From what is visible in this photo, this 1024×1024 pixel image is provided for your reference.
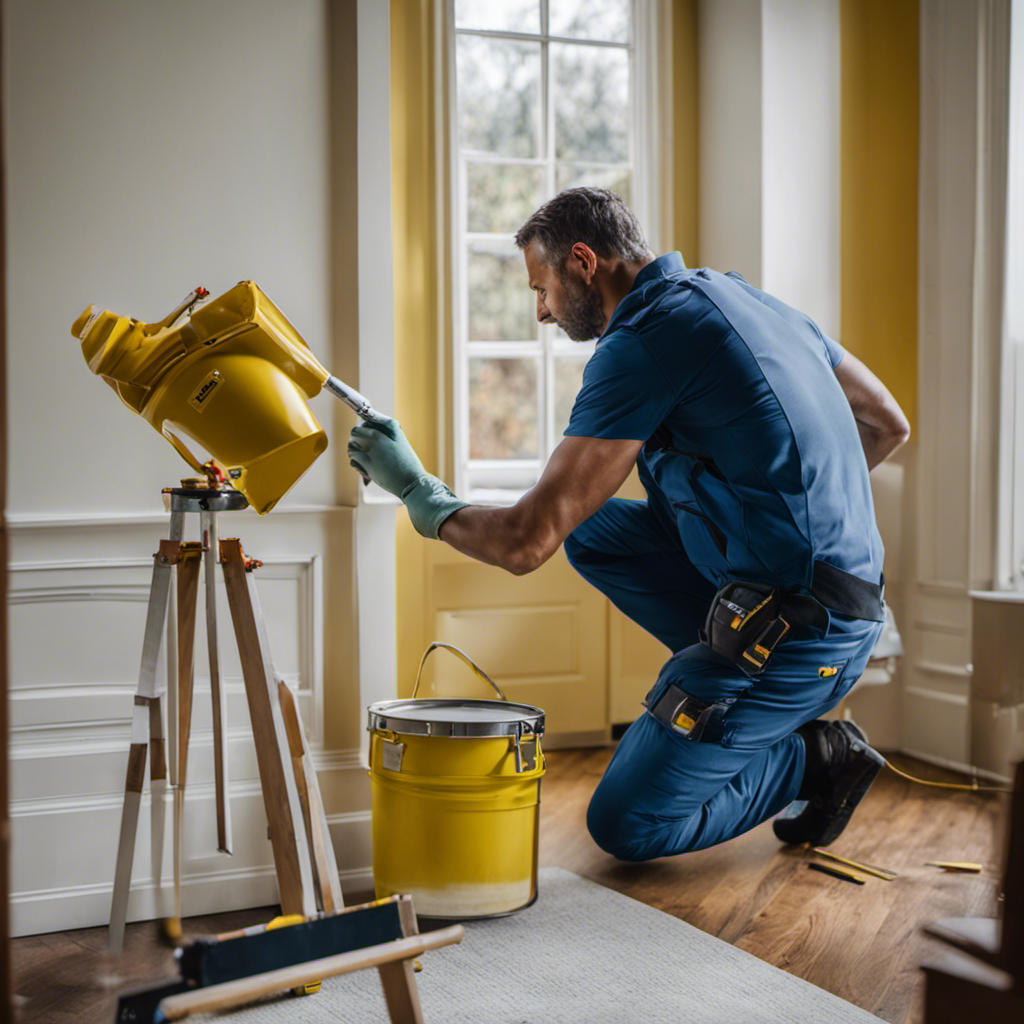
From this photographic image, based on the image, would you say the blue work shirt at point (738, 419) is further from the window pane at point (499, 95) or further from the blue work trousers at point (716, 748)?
the window pane at point (499, 95)

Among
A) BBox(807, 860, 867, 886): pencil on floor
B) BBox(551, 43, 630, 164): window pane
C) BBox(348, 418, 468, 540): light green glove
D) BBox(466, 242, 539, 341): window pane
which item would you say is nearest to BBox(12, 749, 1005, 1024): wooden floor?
BBox(807, 860, 867, 886): pencil on floor

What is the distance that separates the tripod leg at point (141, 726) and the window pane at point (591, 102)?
211 cm

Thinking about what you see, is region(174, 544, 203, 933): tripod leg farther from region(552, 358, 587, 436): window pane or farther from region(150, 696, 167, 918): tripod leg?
region(552, 358, 587, 436): window pane

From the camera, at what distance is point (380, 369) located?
7.06 feet

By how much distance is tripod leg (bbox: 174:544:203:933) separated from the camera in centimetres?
175

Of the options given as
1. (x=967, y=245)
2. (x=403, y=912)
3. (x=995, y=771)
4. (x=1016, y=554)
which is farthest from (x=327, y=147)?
(x=995, y=771)

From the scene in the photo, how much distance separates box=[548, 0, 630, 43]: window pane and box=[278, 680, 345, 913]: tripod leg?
7.72 ft

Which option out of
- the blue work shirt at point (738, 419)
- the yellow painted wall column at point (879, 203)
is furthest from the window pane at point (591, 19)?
the blue work shirt at point (738, 419)

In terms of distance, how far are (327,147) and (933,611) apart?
2134 mm

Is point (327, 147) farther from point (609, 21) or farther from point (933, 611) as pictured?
point (933, 611)

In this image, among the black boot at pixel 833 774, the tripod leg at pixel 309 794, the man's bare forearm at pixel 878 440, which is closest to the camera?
the tripod leg at pixel 309 794

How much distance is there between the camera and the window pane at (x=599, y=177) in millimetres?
3285

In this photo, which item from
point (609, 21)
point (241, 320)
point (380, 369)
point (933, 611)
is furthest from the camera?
point (609, 21)

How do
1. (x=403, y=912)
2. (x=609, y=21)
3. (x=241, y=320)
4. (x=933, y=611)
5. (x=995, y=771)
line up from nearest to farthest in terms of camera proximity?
(x=403, y=912)
(x=241, y=320)
(x=995, y=771)
(x=933, y=611)
(x=609, y=21)
